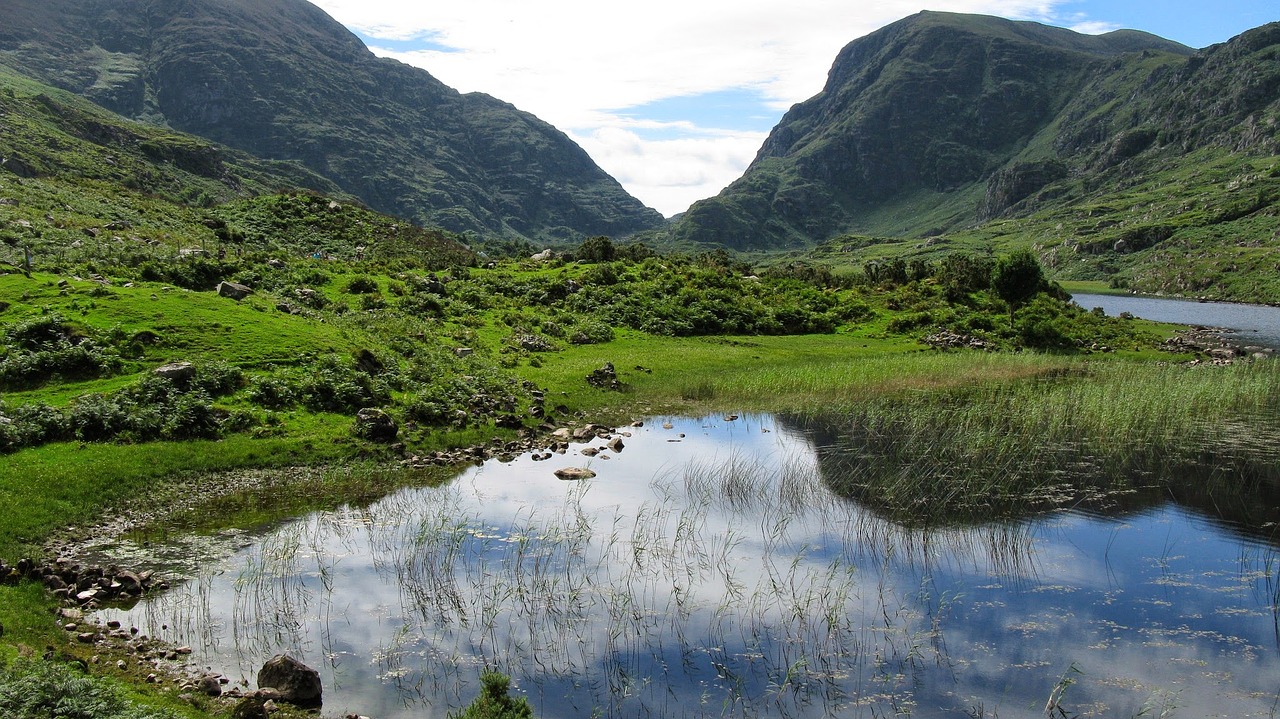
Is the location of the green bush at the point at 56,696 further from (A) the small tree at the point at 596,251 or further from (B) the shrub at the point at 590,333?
(A) the small tree at the point at 596,251

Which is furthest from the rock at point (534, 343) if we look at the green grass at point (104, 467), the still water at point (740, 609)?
the still water at point (740, 609)

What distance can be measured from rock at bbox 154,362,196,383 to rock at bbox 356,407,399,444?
21.9 feet

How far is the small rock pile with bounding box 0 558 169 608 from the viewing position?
1673 centimetres

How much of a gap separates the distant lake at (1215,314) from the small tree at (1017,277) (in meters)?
23.7

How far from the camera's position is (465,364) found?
136 feet

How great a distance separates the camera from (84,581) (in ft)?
56.2

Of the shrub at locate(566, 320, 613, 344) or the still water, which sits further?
the shrub at locate(566, 320, 613, 344)

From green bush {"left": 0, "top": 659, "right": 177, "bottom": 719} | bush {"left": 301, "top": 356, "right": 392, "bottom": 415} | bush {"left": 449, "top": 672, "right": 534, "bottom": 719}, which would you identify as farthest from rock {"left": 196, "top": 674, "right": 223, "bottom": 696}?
bush {"left": 301, "top": 356, "right": 392, "bottom": 415}

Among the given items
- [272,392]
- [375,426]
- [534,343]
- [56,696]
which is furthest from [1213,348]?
[56,696]

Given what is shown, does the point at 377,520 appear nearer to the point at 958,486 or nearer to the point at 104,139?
the point at 958,486

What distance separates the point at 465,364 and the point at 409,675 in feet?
92.1

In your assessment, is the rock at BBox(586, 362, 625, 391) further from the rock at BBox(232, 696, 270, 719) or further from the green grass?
the rock at BBox(232, 696, 270, 719)

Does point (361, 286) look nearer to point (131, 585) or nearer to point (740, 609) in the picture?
point (131, 585)

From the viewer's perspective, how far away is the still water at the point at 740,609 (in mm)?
14016
